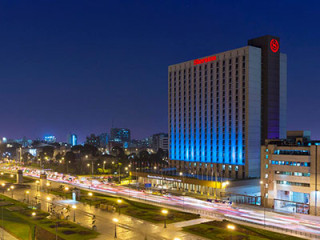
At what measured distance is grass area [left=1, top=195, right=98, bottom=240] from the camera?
5784 cm

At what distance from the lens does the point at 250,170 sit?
115562 mm

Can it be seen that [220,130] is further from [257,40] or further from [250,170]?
[257,40]

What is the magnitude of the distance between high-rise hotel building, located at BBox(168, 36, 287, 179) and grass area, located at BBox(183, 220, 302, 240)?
56.0 m

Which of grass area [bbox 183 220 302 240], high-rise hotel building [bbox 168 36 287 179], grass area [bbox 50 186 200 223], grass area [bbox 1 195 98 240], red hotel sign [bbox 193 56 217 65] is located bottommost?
grass area [bbox 1 195 98 240]

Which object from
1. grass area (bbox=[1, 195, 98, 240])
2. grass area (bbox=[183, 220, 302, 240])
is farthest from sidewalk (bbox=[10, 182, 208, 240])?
grass area (bbox=[1, 195, 98, 240])

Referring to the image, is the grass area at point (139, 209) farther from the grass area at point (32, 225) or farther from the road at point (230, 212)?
the grass area at point (32, 225)

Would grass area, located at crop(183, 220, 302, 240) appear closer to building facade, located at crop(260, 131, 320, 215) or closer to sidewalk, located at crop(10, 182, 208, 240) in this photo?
sidewalk, located at crop(10, 182, 208, 240)

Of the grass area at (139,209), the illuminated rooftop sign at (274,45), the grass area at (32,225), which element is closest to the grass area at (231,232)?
the grass area at (139,209)

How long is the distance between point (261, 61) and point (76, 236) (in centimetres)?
9411

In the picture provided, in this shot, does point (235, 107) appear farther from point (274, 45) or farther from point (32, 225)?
point (32, 225)

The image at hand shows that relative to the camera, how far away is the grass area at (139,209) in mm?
69688

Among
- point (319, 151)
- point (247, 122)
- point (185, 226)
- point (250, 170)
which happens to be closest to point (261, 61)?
point (247, 122)

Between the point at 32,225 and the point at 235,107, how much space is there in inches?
3281

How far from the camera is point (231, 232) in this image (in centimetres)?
5847
